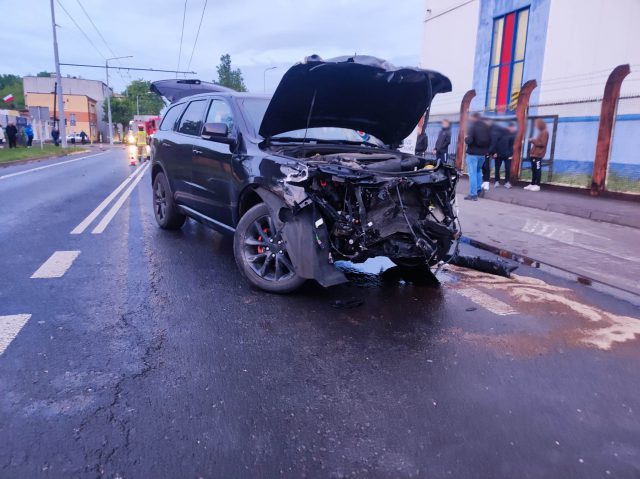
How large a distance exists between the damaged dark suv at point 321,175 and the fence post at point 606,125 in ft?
24.9

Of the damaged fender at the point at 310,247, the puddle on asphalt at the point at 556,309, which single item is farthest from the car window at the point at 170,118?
the puddle on asphalt at the point at 556,309

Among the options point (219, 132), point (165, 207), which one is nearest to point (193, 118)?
point (165, 207)

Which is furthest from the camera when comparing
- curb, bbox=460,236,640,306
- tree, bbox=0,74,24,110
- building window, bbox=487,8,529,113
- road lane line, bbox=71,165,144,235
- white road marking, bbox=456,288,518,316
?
tree, bbox=0,74,24,110

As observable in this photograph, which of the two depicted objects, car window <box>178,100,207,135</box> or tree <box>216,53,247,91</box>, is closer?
car window <box>178,100,207,135</box>

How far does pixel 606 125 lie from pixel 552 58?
23.7ft

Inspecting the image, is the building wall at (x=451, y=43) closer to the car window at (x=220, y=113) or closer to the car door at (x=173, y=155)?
the car door at (x=173, y=155)

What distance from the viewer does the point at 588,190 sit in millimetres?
12125

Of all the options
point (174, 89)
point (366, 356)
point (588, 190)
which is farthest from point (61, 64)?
point (366, 356)

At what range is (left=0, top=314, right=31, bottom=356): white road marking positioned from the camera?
362 centimetres

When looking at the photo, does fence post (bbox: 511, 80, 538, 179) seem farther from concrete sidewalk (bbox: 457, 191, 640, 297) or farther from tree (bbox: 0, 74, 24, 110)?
tree (bbox: 0, 74, 24, 110)

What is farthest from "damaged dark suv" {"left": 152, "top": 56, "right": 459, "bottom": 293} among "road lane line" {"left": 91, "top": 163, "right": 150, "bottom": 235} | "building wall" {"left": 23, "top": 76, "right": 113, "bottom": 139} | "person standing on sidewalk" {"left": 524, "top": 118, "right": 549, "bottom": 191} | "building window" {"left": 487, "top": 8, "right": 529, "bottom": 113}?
"building wall" {"left": 23, "top": 76, "right": 113, "bottom": 139}

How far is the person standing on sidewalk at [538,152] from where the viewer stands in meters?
12.9

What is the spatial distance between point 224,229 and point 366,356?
261 cm

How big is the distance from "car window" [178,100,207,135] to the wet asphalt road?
1.94 metres
